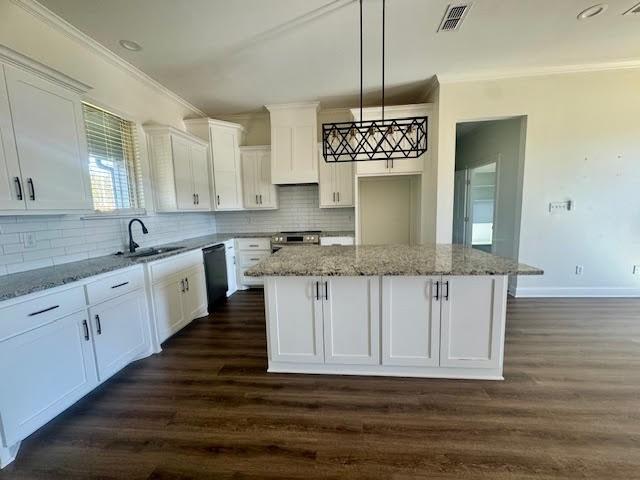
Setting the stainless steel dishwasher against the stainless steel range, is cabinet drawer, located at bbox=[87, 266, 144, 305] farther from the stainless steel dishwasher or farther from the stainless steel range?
the stainless steel range

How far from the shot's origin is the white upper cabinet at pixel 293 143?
4234 millimetres

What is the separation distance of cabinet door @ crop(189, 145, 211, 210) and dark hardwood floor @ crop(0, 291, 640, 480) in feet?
7.27

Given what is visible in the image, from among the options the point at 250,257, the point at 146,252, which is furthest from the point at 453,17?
the point at 250,257

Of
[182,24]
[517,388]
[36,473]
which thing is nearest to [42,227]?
[36,473]

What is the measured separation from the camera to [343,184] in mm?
4359

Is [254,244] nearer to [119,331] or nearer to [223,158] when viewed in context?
[223,158]

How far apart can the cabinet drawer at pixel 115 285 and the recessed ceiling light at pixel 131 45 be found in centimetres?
213

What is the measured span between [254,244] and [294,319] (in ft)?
8.17

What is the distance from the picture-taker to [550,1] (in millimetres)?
2186

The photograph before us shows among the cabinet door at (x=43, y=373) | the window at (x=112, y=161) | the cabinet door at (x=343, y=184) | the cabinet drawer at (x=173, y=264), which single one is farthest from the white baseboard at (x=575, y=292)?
the window at (x=112, y=161)

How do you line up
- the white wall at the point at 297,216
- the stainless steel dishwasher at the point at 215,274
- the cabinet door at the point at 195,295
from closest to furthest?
1. the cabinet door at the point at 195,295
2. the stainless steel dishwasher at the point at 215,274
3. the white wall at the point at 297,216

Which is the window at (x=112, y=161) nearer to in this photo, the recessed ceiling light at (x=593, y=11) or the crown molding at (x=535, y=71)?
the crown molding at (x=535, y=71)

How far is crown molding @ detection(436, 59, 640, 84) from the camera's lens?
329cm

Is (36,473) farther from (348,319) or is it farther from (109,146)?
(109,146)
